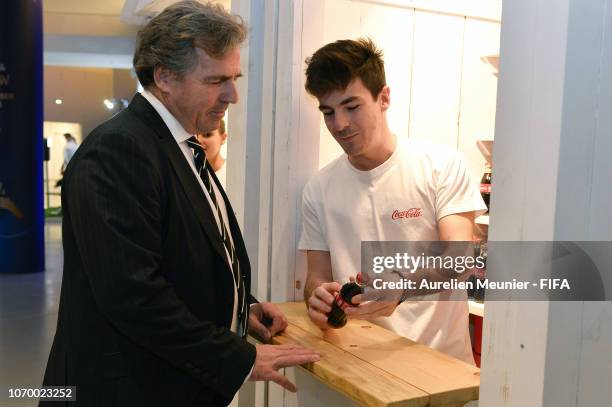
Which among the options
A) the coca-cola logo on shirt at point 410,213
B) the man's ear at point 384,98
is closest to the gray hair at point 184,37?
the man's ear at point 384,98

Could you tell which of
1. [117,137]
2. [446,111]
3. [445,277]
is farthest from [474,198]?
Result: [117,137]

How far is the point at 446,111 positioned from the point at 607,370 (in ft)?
5.51

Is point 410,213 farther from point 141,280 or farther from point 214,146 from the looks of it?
point 214,146

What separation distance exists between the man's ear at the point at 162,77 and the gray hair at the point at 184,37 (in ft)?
0.04

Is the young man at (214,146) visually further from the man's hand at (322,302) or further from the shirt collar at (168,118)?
the shirt collar at (168,118)

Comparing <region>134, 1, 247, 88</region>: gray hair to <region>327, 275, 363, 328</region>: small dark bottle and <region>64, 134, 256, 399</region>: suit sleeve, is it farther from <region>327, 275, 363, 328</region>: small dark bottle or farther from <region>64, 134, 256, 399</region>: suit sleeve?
<region>327, 275, 363, 328</region>: small dark bottle

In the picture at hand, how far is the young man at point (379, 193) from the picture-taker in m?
1.98

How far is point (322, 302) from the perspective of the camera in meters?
1.76

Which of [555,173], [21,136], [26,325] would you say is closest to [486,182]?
[555,173]

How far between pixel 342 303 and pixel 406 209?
0.48 metres

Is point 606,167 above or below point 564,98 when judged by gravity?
below

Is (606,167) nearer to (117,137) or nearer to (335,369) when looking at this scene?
(335,369)

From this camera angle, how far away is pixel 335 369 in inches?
56.8

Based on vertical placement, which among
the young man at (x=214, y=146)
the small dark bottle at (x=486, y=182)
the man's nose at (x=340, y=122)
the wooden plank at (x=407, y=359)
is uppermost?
the man's nose at (x=340, y=122)
